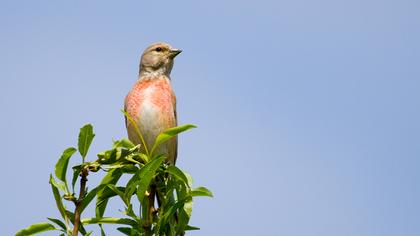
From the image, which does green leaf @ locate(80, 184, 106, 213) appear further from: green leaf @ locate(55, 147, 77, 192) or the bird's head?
the bird's head

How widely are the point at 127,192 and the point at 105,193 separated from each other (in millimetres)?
185

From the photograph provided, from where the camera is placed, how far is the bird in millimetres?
6910

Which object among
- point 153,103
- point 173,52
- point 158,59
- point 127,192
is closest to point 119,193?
point 127,192

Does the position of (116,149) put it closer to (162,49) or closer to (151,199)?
(151,199)

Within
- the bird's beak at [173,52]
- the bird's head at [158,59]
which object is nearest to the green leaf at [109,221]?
the bird's head at [158,59]

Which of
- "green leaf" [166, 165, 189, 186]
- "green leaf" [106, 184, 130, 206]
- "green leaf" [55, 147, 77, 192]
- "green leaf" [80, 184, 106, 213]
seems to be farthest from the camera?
"green leaf" [166, 165, 189, 186]

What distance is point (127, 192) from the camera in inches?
123

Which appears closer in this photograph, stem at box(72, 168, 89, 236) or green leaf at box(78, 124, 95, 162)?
stem at box(72, 168, 89, 236)

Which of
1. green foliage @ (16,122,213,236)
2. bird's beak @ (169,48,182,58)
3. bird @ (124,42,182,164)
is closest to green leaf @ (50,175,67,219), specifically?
green foliage @ (16,122,213,236)

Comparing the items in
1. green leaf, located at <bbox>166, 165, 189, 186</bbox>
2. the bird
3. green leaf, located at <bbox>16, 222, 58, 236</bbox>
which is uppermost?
the bird

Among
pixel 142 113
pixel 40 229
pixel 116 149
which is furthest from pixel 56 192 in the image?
pixel 142 113

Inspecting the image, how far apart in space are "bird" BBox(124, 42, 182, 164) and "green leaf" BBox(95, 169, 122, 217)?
3.22m

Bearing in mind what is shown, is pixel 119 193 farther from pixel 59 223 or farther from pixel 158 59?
pixel 158 59

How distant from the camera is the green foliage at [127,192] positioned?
108 inches
